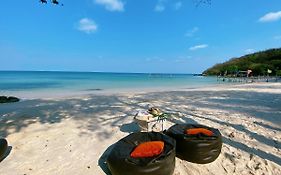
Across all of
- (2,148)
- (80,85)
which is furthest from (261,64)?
(2,148)

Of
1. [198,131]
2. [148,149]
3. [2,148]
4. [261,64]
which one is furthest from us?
[261,64]

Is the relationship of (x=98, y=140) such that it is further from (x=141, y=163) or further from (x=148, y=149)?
(x=141, y=163)

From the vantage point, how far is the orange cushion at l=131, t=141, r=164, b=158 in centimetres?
363

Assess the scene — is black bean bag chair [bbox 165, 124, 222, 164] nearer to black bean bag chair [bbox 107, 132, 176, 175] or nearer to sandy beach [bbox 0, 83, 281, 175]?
sandy beach [bbox 0, 83, 281, 175]

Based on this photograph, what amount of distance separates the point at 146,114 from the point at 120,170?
1.62 meters

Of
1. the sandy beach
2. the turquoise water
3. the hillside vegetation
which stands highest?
the hillside vegetation

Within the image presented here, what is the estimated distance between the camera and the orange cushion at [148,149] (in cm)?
363

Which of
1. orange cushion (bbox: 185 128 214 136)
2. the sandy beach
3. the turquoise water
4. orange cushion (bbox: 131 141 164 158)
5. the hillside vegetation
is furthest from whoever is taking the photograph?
the hillside vegetation

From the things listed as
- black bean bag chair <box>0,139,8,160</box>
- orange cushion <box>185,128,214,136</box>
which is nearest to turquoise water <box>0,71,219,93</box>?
black bean bag chair <box>0,139,8,160</box>

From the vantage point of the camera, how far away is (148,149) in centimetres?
373

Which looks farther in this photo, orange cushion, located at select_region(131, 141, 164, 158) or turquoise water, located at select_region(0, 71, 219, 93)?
turquoise water, located at select_region(0, 71, 219, 93)

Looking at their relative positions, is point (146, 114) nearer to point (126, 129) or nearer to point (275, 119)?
point (126, 129)

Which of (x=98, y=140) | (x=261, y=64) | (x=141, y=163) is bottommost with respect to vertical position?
(x=98, y=140)

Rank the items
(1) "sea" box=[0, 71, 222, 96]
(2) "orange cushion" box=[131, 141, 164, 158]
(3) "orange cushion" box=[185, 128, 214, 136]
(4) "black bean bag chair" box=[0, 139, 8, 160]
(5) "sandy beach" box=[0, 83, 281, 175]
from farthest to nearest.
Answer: (1) "sea" box=[0, 71, 222, 96] < (3) "orange cushion" box=[185, 128, 214, 136] < (4) "black bean bag chair" box=[0, 139, 8, 160] < (5) "sandy beach" box=[0, 83, 281, 175] < (2) "orange cushion" box=[131, 141, 164, 158]
